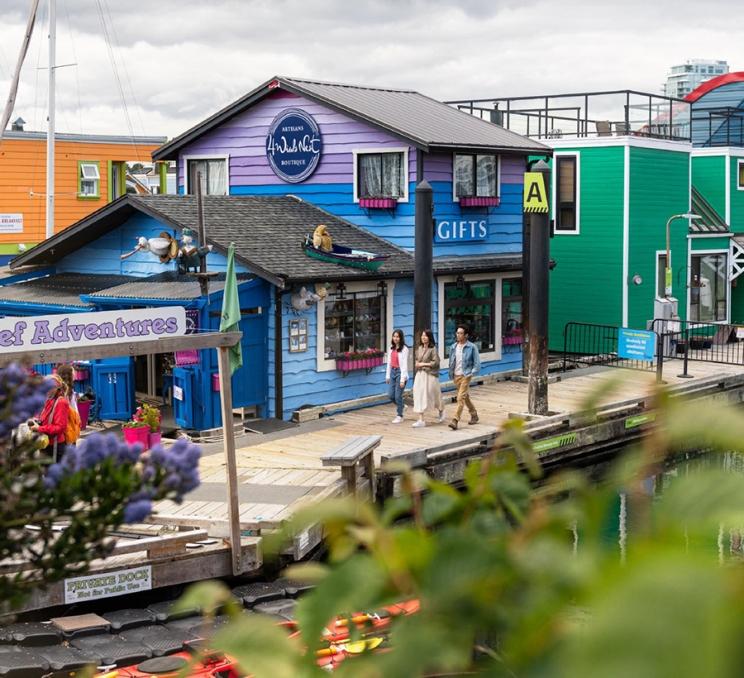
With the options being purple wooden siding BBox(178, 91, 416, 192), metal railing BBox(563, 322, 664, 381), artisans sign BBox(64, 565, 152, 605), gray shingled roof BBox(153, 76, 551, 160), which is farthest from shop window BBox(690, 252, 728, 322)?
artisans sign BBox(64, 565, 152, 605)

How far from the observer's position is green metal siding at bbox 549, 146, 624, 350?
2720 cm

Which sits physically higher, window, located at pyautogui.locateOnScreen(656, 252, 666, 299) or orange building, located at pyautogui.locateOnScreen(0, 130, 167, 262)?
orange building, located at pyautogui.locateOnScreen(0, 130, 167, 262)

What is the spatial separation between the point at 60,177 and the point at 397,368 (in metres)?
17.7

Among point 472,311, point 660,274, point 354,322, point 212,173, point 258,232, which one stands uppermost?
point 212,173

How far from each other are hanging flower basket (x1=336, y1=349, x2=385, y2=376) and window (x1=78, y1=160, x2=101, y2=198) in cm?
1595

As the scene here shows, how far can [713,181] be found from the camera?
31.8 meters

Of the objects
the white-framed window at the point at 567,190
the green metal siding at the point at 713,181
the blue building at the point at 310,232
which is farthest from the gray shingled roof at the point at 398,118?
the green metal siding at the point at 713,181

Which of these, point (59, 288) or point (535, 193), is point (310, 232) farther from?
point (59, 288)

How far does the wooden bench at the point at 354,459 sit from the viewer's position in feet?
45.7

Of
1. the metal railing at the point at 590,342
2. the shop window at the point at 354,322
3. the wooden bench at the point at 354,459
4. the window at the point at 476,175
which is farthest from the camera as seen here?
the metal railing at the point at 590,342

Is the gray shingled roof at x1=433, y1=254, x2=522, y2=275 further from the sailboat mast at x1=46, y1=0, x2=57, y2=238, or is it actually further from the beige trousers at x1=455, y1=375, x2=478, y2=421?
the sailboat mast at x1=46, y1=0, x2=57, y2=238

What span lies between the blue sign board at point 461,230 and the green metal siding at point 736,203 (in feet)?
39.7

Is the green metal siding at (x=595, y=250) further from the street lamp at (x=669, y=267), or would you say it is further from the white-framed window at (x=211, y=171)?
the white-framed window at (x=211, y=171)

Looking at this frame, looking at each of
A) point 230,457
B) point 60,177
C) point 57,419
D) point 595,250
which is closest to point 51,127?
point 60,177
